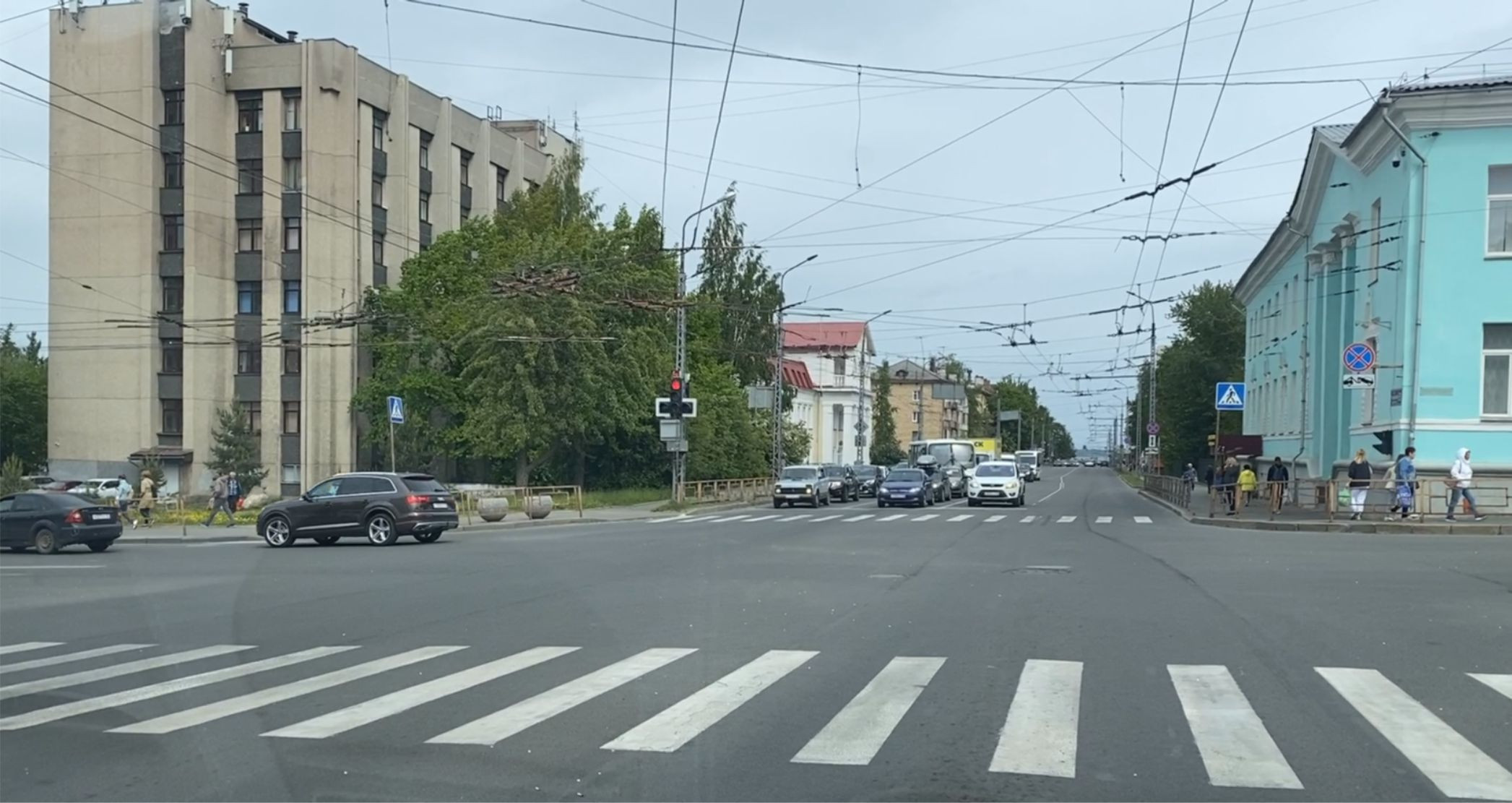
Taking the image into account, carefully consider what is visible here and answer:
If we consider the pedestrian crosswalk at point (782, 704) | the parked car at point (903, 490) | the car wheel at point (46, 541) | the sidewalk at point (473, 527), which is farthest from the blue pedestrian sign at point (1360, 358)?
the car wheel at point (46, 541)

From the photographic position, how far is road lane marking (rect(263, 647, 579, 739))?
827 cm

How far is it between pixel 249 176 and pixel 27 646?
156ft

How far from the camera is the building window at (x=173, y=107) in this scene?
179ft

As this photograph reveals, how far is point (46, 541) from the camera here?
26.9m

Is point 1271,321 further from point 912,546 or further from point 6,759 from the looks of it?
point 6,759

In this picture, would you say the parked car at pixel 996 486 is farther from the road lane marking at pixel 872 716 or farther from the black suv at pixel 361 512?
the road lane marking at pixel 872 716

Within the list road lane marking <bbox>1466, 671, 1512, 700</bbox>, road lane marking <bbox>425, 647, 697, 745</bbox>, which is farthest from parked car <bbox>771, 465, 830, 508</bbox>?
road lane marking <bbox>1466, 671, 1512, 700</bbox>

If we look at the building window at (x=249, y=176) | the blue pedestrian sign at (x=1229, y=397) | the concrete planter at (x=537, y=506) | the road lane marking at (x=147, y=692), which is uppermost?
the building window at (x=249, y=176)

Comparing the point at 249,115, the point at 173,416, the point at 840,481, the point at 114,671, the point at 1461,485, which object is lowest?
the point at 840,481

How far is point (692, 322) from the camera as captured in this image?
60.7 metres

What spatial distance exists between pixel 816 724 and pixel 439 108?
2281 inches

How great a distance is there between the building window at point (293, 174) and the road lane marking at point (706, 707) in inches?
1960

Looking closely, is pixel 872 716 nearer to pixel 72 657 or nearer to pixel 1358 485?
pixel 72 657

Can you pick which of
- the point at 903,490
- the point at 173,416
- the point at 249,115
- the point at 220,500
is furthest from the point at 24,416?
the point at 903,490
